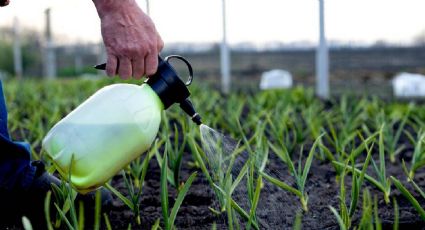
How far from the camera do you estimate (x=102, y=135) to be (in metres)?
1.51

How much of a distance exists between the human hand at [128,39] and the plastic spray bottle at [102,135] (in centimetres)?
6

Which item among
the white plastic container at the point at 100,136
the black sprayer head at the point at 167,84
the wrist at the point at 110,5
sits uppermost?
the wrist at the point at 110,5

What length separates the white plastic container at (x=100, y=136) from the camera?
1.50 metres

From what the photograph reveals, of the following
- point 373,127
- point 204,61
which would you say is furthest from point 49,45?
point 373,127

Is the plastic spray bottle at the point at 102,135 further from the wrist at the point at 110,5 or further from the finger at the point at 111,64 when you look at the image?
the wrist at the point at 110,5

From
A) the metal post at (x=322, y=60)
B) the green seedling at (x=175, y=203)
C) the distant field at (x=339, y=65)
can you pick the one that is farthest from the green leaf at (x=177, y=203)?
the distant field at (x=339, y=65)

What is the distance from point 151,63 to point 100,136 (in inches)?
8.4

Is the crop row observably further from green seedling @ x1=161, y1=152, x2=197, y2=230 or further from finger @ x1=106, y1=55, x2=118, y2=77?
finger @ x1=106, y1=55, x2=118, y2=77

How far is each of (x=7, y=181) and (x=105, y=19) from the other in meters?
0.65

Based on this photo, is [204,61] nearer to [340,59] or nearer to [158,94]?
[340,59]

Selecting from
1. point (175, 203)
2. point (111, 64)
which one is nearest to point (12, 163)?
point (111, 64)

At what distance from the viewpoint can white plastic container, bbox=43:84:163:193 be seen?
150cm

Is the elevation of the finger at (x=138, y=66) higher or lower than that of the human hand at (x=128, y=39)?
lower

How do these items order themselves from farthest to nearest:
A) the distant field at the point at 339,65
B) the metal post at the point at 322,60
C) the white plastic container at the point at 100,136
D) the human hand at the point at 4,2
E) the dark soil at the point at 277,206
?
the distant field at the point at 339,65
the metal post at the point at 322,60
the human hand at the point at 4,2
the dark soil at the point at 277,206
the white plastic container at the point at 100,136
